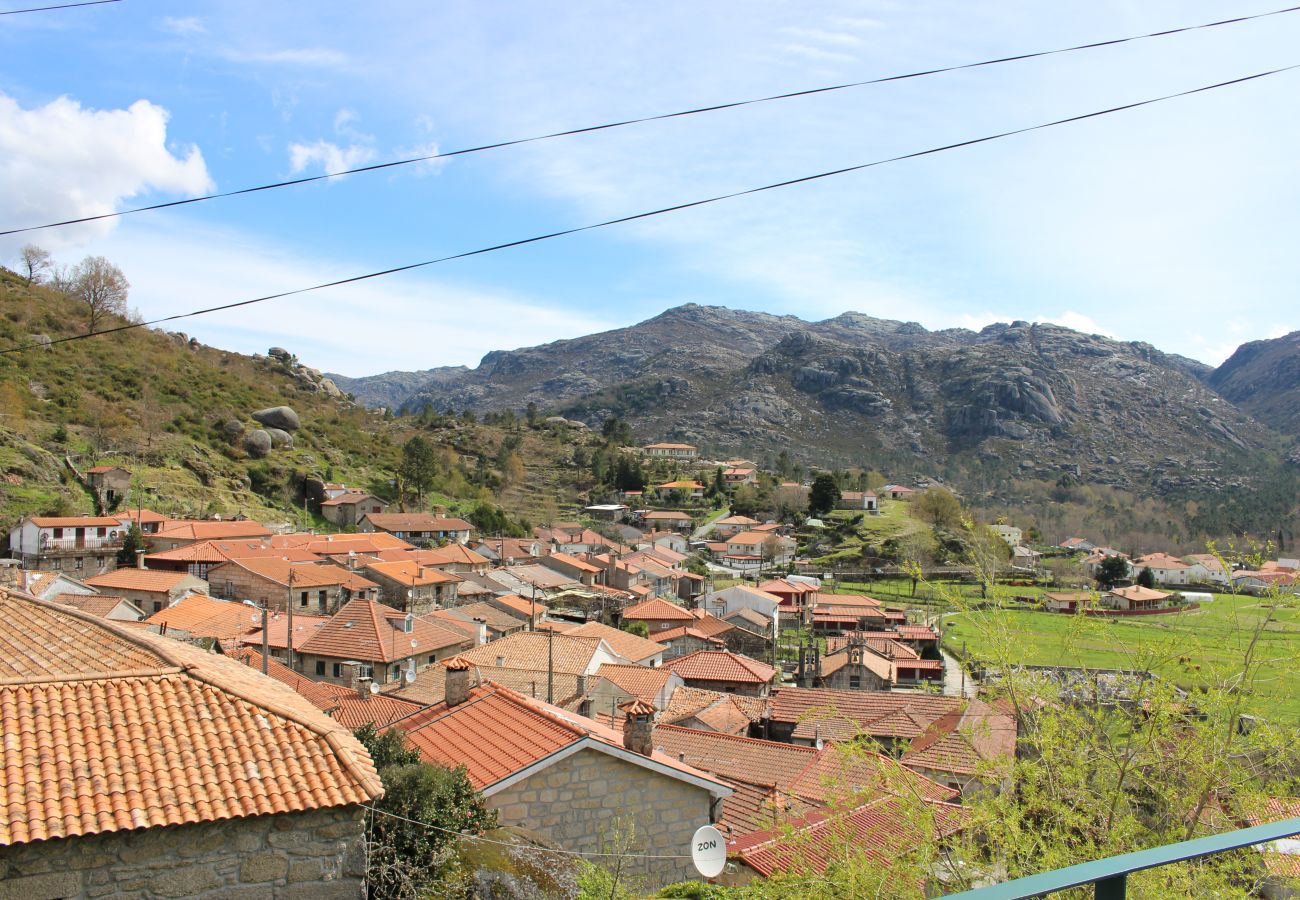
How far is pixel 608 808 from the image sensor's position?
350 inches

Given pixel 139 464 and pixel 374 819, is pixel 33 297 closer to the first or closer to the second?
pixel 139 464

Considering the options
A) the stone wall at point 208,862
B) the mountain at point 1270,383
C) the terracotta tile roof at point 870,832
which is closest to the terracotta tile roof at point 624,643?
the terracotta tile roof at point 870,832

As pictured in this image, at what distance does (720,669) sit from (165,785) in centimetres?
2434

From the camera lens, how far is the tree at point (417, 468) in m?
57.8

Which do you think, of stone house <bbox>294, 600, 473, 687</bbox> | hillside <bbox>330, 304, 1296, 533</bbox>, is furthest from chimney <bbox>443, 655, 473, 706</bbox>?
hillside <bbox>330, 304, 1296, 533</bbox>

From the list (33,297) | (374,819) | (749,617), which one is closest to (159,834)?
(374,819)

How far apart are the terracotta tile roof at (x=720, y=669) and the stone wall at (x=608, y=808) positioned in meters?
17.8

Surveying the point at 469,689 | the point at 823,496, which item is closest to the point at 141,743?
the point at 469,689

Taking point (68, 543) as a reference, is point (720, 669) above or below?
below

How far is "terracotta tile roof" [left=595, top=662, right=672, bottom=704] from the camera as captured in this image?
21984 millimetres

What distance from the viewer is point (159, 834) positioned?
15.3ft

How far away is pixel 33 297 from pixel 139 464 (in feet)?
70.6

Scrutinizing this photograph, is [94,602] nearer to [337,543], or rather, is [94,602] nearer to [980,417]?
[337,543]

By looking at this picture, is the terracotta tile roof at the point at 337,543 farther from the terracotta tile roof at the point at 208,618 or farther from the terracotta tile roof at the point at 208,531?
the terracotta tile roof at the point at 208,618
